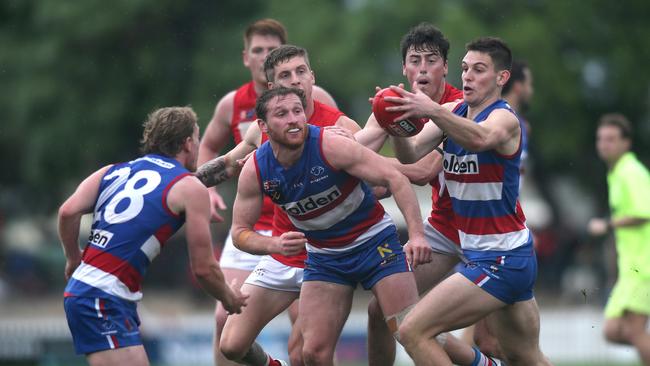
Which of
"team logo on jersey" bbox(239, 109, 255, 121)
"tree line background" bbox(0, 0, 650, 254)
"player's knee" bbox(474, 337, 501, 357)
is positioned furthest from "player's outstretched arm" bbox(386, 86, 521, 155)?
"tree line background" bbox(0, 0, 650, 254)

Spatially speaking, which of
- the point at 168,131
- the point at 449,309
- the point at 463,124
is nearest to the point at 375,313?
the point at 449,309

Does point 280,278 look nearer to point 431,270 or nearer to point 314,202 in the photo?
point 314,202

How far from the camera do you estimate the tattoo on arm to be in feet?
27.6

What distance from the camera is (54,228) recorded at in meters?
33.4

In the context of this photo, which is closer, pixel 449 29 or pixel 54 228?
pixel 449 29

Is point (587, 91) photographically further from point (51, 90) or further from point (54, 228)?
point (54, 228)

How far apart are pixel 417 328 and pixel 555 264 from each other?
20970 millimetres

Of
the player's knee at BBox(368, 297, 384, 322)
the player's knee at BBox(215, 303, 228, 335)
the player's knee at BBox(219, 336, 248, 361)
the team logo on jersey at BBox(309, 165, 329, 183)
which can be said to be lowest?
the player's knee at BBox(219, 336, 248, 361)

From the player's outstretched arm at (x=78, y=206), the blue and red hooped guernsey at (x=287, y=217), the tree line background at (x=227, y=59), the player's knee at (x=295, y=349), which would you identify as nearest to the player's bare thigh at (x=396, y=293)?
the blue and red hooped guernsey at (x=287, y=217)

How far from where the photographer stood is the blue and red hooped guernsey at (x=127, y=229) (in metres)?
6.93

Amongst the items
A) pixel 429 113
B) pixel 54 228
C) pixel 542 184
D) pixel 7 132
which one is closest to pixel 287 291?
pixel 429 113

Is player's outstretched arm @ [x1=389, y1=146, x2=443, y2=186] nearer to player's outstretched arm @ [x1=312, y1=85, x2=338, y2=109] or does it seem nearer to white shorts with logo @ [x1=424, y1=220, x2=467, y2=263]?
white shorts with logo @ [x1=424, y1=220, x2=467, y2=263]

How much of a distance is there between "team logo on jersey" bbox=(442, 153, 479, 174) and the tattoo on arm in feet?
6.27

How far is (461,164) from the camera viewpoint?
23.9ft
